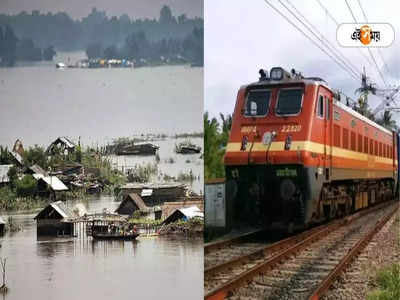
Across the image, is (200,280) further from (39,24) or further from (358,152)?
(39,24)

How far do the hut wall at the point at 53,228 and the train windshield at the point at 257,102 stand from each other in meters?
1.15

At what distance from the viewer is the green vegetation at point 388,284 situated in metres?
3.05

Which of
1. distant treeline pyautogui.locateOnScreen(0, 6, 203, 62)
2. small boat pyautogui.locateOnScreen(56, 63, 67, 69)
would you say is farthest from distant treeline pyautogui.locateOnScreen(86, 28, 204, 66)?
small boat pyautogui.locateOnScreen(56, 63, 67, 69)

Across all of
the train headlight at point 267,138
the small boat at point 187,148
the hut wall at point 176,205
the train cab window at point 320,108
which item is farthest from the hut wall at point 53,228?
the train cab window at point 320,108

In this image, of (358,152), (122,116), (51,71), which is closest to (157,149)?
(122,116)

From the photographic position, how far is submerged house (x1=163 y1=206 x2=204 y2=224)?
321cm

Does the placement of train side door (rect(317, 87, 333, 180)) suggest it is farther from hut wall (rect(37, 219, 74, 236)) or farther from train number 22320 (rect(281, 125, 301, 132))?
hut wall (rect(37, 219, 74, 236))

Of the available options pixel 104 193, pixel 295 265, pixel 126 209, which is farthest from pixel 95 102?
pixel 295 265

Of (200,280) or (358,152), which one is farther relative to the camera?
(358,152)

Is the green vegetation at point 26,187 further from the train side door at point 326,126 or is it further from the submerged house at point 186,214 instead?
the train side door at point 326,126

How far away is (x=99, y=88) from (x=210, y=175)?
2.47 ft

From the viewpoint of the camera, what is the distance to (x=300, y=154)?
3.31m

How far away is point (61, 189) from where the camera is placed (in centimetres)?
335

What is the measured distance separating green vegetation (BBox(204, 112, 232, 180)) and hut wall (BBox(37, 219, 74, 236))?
81 centimetres
